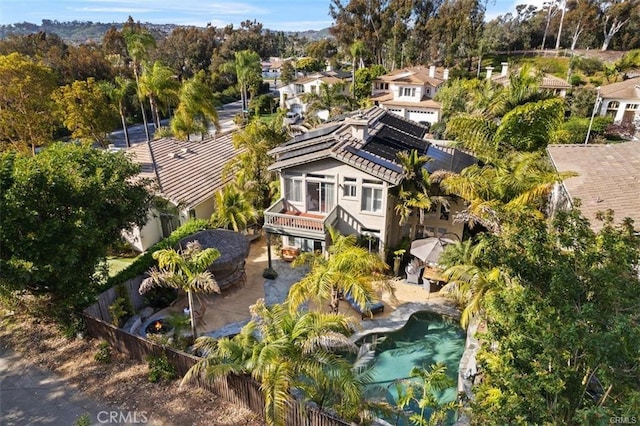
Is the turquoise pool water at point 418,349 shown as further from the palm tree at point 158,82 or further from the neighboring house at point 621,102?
the neighboring house at point 621,102

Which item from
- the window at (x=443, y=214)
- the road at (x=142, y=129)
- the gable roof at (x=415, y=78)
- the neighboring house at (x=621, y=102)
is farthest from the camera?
the road at (x=142, y=129)

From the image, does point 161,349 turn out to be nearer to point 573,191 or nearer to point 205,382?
point 205,382

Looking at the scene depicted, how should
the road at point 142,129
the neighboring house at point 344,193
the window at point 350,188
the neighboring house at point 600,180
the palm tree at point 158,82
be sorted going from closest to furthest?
the neighboring house at point 600,180 < the neighboring house at point 344,193 < the window at point 350,188 < the palm tree at point 158,82 < the road at point 142,129


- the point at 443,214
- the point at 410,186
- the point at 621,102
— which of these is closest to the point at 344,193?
the point at 410,186

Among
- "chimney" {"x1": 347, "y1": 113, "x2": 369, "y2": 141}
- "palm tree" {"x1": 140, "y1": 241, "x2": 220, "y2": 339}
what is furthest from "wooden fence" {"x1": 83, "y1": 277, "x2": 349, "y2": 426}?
"chimney" {"x1": 347, "y1": 113, "x2": 369, "y2": 141}

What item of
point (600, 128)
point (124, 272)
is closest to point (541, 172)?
point (124, 272)

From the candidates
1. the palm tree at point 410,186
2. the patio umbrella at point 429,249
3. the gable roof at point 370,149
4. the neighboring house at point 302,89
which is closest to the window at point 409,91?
the neighboring house at point 302,89

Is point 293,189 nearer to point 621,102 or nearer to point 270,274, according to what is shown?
point 270,274
